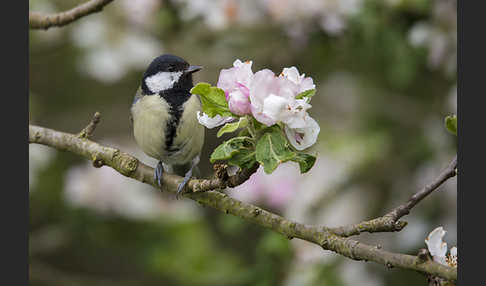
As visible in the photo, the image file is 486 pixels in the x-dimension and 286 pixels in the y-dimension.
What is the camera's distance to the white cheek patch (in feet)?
2.73

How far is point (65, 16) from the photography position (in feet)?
2.66

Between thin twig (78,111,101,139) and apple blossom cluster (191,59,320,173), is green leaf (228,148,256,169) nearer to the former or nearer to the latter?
apple blossom cluster (191,59,320,173)

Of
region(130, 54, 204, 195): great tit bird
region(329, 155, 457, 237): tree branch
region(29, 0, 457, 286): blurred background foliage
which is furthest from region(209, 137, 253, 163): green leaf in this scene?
region(29, 0, 457, 286): blurred background foliage

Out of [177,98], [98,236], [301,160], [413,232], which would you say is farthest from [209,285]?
[301,160]

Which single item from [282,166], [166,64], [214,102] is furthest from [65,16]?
[282,166]

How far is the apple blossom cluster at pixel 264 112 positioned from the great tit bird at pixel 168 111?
0.82 ft

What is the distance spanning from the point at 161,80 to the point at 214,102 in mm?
293

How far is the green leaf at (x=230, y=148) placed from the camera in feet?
1.75

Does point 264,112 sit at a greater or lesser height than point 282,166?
lesser

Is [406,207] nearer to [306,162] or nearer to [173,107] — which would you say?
[306,162]

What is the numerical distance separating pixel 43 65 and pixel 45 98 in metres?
0.10

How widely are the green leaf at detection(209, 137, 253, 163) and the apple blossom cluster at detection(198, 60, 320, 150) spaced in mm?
26

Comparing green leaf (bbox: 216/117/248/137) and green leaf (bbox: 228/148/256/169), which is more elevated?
green leaf (bbox: 216/117/248/137)

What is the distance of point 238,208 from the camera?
2.07 feet
